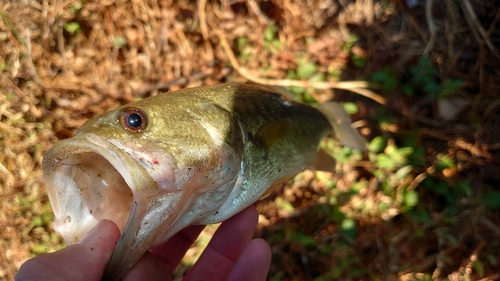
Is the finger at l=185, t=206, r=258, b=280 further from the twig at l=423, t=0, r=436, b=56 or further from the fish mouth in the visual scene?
→ the twig at l=423, t=0, r=436, b=56

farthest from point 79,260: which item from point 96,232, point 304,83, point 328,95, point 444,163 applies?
point 444,163

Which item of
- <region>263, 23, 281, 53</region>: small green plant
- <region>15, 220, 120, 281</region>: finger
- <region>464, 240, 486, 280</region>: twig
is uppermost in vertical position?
<region>263, 23, 281, 53</region>: small green plant

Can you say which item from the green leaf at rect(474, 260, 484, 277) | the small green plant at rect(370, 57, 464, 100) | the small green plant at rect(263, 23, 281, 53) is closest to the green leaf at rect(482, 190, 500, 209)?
the green leaf at rect(474, 260, 484, 277)

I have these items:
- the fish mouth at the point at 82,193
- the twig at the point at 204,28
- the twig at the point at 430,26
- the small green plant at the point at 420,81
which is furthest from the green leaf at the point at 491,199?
the fish mouth at the point at 82,193

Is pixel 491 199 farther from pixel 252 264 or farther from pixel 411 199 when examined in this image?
pixel 252 264

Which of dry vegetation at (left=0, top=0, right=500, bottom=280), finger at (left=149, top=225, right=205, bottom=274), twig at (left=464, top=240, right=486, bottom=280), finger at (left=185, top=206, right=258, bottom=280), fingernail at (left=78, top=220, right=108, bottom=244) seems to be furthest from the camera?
dry vegetation at (left=0, top=0, right=500, bottom=280)

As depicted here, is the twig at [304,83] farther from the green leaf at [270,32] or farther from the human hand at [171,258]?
the human hand at [171,258]
